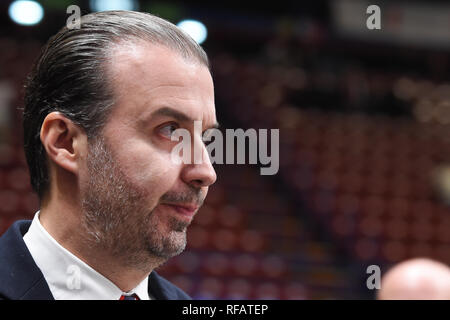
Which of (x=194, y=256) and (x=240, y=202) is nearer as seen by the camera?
(x=194, y=256)

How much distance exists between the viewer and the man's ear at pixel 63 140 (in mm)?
577

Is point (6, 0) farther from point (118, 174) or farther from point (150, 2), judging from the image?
point (118, 174)

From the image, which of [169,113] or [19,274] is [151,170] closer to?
[169,113]

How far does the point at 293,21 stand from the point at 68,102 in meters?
4.48

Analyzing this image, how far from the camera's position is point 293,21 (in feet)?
15.9

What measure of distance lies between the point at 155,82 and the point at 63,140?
12 cm

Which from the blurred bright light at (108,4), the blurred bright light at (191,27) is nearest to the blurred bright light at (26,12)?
the blurred bright light at (108,4)

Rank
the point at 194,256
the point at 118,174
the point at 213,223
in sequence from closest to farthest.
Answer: the point at 118,174 → the point at 194,256 → the point at 213,223

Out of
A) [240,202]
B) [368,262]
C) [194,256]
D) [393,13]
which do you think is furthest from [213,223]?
[393,13]

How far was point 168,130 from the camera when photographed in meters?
0.56

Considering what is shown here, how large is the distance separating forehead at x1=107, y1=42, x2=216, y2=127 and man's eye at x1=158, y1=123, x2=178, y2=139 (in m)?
0.02

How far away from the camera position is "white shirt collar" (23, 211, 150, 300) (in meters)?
0.56

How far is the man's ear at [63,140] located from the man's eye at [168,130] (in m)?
0.08

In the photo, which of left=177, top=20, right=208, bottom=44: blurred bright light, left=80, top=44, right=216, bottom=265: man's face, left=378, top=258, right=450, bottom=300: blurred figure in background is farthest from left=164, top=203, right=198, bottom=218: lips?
left=378, top=258, right=450, bottom=300: blurred figure in background
